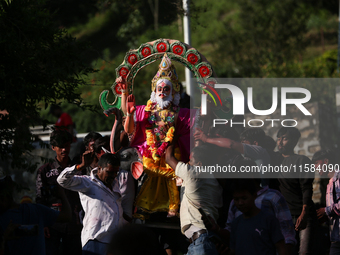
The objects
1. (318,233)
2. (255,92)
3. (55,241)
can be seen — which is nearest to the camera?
(55,241)

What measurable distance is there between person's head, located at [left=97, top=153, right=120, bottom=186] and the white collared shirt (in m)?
0.06

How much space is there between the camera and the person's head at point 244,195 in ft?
13.9

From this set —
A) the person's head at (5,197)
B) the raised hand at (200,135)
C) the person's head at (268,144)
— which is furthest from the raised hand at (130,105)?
the person's head at (5,197)

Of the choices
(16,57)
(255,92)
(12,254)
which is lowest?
(12,254)

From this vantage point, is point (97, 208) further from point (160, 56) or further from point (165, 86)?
point (160, 56)

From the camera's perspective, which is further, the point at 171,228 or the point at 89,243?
the point at 171,228

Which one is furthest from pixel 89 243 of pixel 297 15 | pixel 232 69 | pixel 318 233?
pixel 297 15

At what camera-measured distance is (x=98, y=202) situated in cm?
496

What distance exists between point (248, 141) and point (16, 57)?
116 inches

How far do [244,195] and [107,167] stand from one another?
1.45m

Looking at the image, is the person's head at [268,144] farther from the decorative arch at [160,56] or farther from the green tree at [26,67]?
the green tree at [26,67]

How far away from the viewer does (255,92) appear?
14242 millimetres

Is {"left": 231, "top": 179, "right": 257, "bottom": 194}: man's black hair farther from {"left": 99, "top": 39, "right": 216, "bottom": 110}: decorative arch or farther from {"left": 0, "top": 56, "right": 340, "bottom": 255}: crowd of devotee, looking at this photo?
{"left": 99, "top": 39, "right": 216, "bottom": 110}: decorative arch

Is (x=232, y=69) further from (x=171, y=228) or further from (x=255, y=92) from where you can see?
(x=171, y=228)
